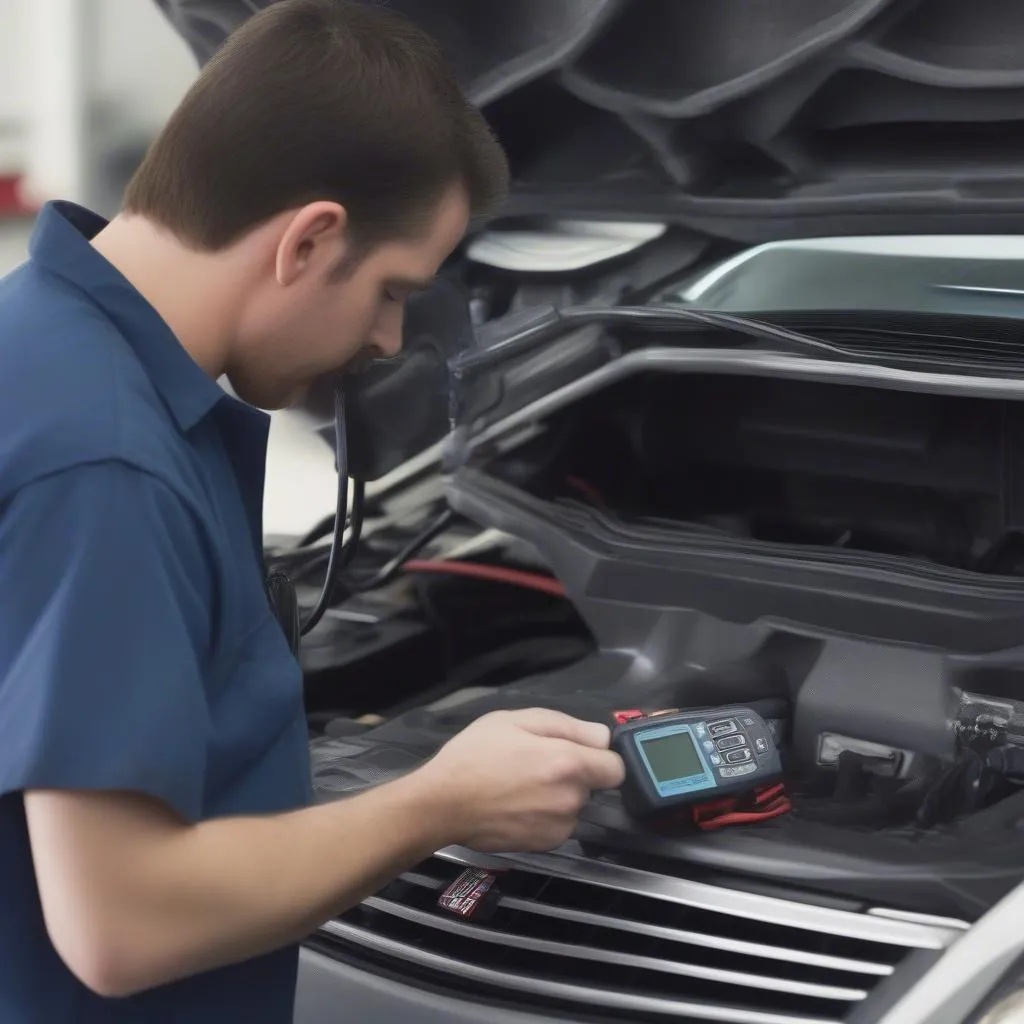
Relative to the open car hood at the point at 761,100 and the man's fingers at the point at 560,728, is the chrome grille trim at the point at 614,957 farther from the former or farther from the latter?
the open car hood at the point at 761,100

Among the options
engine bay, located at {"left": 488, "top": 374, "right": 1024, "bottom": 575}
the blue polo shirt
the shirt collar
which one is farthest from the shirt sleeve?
engine bay, located at {"left": 488, "top": 374, "right": 1024, "bottom": 575}

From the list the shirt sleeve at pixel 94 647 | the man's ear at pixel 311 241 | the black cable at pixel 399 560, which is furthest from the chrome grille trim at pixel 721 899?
the black cable at pixel 399 560

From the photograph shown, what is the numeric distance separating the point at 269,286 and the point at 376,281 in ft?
0.22

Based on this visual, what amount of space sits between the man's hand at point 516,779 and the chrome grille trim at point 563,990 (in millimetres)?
96

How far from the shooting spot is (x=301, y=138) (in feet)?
2.34

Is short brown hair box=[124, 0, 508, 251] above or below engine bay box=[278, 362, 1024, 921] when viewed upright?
above

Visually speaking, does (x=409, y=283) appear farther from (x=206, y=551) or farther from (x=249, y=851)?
(x=249, y=851)

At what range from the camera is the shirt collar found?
27.9 inches

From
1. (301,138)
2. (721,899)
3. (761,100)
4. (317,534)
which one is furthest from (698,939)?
(317,534)

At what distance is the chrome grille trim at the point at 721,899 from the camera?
30.6 inches

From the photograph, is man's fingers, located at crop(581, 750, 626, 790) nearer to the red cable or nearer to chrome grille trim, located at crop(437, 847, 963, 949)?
chrome grille trim, located at crop(437, 847, 963, 949)

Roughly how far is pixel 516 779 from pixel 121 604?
0.28 meters

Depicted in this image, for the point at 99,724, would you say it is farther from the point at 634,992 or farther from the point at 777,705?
the point at 777,705

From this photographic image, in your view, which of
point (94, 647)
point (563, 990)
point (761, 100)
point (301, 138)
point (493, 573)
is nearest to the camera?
point (94, 647)
